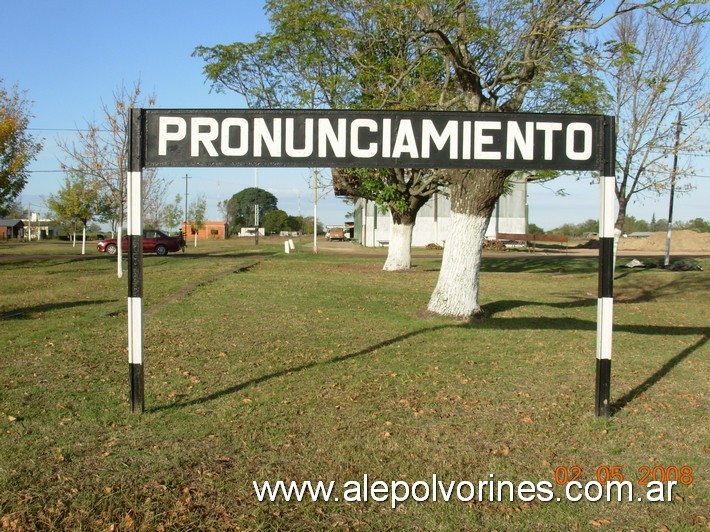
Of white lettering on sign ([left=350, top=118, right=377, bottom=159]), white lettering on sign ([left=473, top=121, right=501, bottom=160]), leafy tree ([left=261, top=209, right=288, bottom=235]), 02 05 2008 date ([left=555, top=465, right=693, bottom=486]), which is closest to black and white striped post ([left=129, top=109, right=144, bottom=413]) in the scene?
white lettering on sign ([left=350, top=118, right=377, bottom=159])

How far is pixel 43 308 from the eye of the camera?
41.8ft

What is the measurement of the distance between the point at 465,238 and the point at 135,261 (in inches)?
281

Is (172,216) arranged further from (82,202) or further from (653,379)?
(653,379)

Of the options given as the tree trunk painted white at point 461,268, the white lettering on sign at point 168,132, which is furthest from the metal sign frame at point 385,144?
the tree trunk painted white at point 461,268

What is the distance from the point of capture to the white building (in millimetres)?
56312

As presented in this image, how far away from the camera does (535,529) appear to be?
12.1 feet

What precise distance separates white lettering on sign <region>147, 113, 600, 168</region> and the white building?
4880 cm

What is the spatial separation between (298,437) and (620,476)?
234cm

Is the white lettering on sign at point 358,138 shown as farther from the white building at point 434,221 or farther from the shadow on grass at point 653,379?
the white building at point 434,221

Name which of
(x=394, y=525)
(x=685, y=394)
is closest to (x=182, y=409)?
(x=394, y=525)

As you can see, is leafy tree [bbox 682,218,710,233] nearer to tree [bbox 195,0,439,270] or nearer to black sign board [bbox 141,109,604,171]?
tree [bbox 195,0,439,270]

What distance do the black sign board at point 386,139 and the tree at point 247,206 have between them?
107916mm

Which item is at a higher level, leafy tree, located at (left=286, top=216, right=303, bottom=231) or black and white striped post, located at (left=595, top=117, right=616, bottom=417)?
leafy tree, located at (left=286, top=216, right=303, bottom=231)

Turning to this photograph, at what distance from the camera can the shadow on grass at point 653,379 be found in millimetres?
6305
